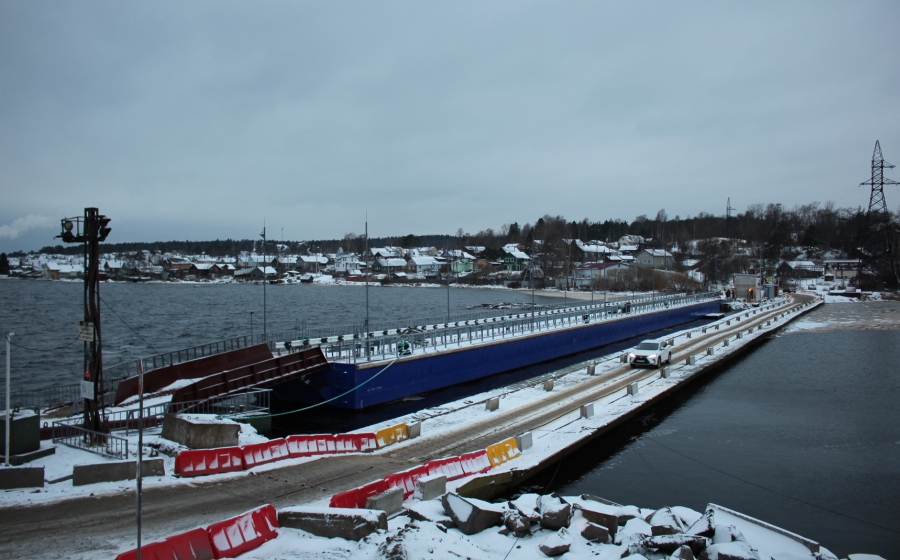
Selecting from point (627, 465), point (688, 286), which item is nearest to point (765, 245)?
point (688, 286)

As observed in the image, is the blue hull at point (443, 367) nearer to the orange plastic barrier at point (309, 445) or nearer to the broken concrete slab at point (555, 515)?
the orange plastic barrier at point (309, 445)

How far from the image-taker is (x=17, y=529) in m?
10.6

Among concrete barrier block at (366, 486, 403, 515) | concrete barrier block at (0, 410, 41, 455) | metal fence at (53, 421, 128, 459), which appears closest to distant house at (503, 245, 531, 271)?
metal fence at (53, 421, 128, 459)

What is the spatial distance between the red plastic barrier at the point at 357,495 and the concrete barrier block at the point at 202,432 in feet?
15.4

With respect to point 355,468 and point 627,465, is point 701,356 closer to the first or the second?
point 627,465

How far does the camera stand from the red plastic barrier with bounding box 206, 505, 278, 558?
10258mm

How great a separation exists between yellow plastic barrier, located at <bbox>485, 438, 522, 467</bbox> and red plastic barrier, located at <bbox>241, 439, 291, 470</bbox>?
5851 millimetres

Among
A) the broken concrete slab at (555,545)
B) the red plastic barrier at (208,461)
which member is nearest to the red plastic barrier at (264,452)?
the red plastic barrier at (208,461)

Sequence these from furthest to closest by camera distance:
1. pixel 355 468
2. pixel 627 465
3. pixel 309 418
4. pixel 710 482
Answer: pixel 309 418, pixel 627 465, pixel 710 482, pixel 355 468

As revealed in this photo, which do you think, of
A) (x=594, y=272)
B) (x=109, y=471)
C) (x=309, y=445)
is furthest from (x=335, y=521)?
(x=594, y=272)

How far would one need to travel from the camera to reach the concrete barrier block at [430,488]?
13445mm

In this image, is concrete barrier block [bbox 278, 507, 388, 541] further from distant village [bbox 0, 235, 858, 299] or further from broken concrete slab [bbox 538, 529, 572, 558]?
distant village [bbox 0, 235, 858, 299]

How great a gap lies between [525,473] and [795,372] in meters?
32.9

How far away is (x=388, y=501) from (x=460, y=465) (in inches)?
153
